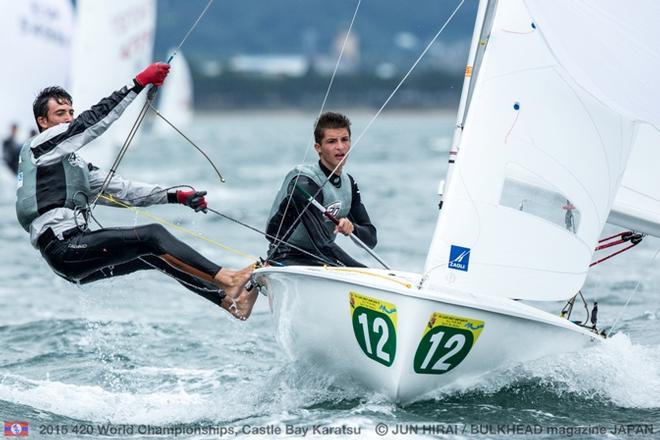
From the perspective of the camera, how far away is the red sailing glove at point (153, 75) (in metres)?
4.17

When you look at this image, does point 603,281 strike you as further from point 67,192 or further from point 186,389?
point 67,192

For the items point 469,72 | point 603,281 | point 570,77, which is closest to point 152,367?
point 469,72

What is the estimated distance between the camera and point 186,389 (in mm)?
4805

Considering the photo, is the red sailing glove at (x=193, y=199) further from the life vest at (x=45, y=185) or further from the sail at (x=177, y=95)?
the sail at (x=177, y=95)

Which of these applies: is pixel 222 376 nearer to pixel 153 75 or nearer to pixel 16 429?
pixel 16 429

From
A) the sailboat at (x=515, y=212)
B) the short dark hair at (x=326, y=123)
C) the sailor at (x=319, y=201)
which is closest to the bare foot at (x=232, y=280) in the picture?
the sailor at (x=319, y=201)

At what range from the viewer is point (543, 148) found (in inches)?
162

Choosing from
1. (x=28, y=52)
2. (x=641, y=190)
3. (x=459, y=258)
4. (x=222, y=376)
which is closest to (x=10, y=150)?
(x=28, y=52)


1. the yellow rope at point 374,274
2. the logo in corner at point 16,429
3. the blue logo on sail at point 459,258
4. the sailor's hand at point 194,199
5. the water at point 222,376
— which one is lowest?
the logo in corner at point 16,429

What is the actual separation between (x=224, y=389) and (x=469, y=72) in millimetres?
1746

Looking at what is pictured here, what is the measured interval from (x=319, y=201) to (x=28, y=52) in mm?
9415

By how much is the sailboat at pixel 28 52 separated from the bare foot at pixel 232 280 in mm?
9225

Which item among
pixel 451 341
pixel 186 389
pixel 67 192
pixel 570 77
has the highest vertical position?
pixel 570 77

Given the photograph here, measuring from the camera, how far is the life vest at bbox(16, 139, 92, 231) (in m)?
4.38
